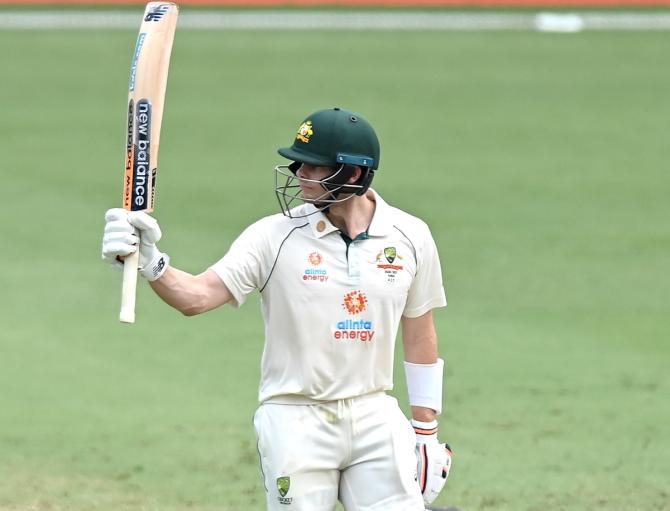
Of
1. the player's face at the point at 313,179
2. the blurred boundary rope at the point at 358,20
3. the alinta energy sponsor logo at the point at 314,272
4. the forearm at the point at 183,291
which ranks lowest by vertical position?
the forearm at the point at 183,291

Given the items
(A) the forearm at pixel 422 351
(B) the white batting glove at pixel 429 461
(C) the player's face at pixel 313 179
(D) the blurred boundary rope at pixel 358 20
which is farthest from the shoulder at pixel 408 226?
(D) the blurred boundary rope at pixel 358 20

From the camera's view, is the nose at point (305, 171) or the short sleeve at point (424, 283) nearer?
the nose at point (305, 171)

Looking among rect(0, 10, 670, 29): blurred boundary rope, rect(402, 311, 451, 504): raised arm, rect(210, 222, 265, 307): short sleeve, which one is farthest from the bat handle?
rect(0, 10, 670, 29): blurred boundary rope

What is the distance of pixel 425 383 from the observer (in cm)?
645

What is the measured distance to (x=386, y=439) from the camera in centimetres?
610

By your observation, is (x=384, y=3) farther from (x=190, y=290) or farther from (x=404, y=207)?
(x=190, y=290)

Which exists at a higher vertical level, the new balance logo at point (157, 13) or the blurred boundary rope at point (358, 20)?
the blurred boundary rope at point (358, 20)

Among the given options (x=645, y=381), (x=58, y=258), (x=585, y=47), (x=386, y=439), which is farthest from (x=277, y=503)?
(x=585, y=47)

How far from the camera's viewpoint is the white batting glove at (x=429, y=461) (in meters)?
6.41

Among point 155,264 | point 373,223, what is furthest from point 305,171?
point 155,264

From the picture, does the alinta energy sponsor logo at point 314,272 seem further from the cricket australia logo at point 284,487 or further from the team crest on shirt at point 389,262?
the cricket australia logo at point 284,487

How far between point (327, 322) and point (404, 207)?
8558 mm

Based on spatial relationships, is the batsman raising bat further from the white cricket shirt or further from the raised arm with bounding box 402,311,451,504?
the raised arm with bounding box 402,311,451,504

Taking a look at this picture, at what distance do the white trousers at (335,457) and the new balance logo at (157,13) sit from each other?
1667 millimetres
